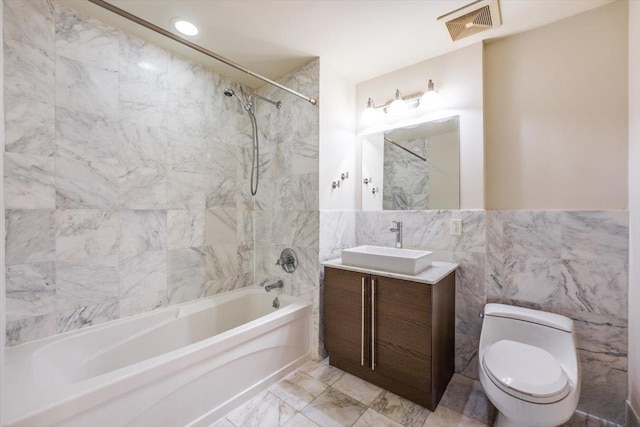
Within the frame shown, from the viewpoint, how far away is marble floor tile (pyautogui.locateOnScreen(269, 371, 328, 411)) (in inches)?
72.2

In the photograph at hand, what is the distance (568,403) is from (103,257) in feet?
8.89

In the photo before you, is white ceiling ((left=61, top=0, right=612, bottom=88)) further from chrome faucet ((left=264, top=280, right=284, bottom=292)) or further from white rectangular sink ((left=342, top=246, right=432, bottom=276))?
chrome faucet ((left=264, top=280, right=284, bottom=292))

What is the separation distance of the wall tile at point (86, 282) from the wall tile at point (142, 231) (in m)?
0.13

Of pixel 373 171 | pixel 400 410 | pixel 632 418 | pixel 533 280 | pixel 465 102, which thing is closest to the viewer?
pixel 632 418

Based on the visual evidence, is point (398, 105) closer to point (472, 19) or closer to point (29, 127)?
point (472, 19)

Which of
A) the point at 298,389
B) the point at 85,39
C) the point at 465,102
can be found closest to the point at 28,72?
the point at 85,39

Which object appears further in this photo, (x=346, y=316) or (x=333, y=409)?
(x=346, y=316)

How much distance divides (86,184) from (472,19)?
2.69m

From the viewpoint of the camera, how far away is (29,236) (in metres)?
1.59

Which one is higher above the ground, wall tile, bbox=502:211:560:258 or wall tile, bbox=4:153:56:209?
wall tile, bbox=4:153:56:209

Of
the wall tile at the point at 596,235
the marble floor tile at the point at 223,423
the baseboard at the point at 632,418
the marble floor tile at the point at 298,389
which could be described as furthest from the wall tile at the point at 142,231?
the baseboard at the point at 632,418

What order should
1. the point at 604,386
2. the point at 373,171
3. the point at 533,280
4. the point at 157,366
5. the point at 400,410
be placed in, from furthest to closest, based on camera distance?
the point at 373,171 → the point at 533,280 → the point at 400,410 → the point at 604,386 → the point at 157,366

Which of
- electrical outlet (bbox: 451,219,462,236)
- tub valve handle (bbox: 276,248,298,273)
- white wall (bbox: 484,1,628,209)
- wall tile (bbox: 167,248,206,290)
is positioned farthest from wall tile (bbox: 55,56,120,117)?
white wall (bbox: 484,1,628,209)

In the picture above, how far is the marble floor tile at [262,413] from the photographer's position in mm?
1651
